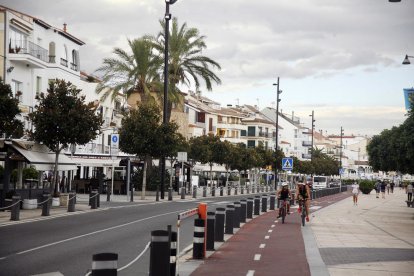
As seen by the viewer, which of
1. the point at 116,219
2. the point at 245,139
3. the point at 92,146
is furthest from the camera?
the point at 245,139

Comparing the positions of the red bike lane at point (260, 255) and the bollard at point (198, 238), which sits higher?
the bollard at point (198, 238)

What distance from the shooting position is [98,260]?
295 inches

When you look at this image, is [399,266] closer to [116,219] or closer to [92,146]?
[116,219]

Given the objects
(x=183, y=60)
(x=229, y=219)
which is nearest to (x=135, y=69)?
(x=183, y=60)

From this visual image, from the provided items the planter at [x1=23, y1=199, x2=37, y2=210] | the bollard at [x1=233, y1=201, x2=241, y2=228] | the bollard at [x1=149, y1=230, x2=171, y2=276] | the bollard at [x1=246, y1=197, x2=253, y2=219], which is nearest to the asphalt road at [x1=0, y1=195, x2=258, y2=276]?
the bollard at [x1=233, y1=201, x2=241, y2=228]

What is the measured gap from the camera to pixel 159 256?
10.2 metres

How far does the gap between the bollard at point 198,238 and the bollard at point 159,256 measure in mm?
4456

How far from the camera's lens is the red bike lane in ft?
43.9

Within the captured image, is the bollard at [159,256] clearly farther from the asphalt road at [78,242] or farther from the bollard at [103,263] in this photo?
the bollard at [103,263]

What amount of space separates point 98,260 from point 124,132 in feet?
123

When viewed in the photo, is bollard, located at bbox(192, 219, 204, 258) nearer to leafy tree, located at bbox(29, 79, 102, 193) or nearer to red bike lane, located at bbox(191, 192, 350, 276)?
red bike lane, located at bbox(191, 192, 350, 276)

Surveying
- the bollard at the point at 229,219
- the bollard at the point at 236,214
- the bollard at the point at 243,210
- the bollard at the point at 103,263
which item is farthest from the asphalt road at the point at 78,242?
the bollard at the point at 103,263

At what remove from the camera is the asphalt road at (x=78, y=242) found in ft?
43.4

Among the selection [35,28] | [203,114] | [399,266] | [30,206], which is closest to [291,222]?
[30,206]
